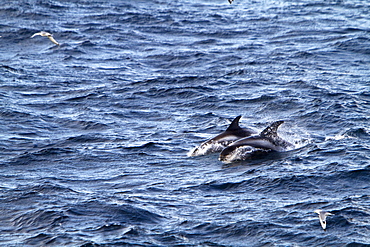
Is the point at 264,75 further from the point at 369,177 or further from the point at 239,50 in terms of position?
the point at 369,177

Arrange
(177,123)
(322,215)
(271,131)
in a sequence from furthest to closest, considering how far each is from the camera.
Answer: (177,123) → (271,131) → (322,215)

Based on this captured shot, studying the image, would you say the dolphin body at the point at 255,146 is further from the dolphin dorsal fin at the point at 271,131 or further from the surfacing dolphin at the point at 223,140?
the surfacing dolphin at the point at 223,140

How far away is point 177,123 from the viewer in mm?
19297

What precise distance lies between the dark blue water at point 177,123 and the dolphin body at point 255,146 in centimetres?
34

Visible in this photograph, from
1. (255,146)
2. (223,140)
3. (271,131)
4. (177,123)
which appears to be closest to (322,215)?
(255,146)

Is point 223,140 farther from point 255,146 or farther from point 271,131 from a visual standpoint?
point 271,131

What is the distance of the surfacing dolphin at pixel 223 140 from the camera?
16.6 meters

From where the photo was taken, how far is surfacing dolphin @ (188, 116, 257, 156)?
655 inches

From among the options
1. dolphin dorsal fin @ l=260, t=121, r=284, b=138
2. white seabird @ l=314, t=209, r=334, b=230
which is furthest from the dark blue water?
dolphin dorsal fin @ l=260, t=121, r=284, b=138

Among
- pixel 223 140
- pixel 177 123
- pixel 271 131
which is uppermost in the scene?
pixel 271 131

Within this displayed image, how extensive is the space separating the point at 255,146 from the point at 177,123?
12.1ft

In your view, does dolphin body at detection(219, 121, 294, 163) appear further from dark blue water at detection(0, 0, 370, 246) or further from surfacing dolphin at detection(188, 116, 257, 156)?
surfacing dolphin at detection(188, 116, 257, 156)

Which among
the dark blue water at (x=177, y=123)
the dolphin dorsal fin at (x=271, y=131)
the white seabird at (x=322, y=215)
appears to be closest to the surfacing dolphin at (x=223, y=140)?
the dark blue water at (x=177, y=123)

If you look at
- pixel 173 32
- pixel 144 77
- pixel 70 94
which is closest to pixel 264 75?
pixel 144 77
